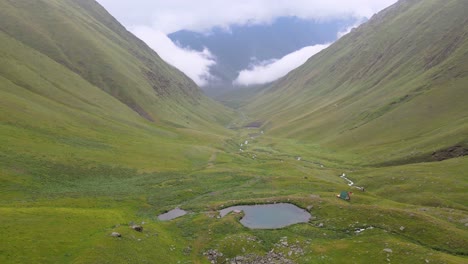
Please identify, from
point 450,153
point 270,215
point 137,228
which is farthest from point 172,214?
point 450,153

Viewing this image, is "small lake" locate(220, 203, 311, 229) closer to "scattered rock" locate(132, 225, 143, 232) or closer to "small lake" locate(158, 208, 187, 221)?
"small lake" locate(158, 208, 187, 221)

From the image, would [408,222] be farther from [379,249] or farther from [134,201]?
[134,201]

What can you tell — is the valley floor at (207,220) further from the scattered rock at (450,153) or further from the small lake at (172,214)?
the scattered rock at (450,153)

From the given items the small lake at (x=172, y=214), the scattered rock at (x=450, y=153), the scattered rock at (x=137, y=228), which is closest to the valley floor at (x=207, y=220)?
the scattered rock at (x=137, y=228)

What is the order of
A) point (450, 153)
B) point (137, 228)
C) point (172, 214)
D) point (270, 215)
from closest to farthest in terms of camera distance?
point (137, 228), point (270, 215), point (172, 214), point (450, 153)

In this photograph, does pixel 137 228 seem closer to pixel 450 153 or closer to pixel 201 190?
pixel 201 190

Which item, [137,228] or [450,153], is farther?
[450,153]

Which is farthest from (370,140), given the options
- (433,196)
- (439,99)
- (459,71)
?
(433,196)

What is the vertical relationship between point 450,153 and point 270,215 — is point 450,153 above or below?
above

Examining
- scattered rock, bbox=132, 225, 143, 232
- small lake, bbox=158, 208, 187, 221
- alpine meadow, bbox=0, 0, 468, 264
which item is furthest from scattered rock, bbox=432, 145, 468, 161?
scattered rock, bbox=132, 225, 143, 232
